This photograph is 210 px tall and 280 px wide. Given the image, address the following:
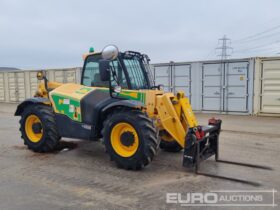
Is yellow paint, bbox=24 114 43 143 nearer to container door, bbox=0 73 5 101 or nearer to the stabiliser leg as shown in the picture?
the stabiliser leg

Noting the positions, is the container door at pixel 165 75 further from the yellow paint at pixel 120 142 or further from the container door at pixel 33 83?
the container door at pixel 33 83

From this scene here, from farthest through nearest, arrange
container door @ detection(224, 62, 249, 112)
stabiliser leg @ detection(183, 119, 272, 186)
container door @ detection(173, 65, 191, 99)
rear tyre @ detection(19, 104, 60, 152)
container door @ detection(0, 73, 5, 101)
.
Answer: container door @ detection(0, 73, 5, 101) → container door @ detection(173, 65, 191, 99) → container door @ detection(224, 62, 249, 112) → rear tyre @ detection(19, 104, 60, 152) → stabiliser leg @ detection(183, 119, 272, 186)

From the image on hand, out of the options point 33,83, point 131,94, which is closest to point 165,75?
point 131,94

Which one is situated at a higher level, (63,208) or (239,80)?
(239,80)

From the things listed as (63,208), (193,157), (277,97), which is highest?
(277,97)

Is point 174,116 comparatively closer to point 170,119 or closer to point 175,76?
point 170,119

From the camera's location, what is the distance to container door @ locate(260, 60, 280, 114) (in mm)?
10703

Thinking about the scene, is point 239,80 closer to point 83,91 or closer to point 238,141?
point 238,141

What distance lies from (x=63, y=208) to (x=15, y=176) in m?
1.64

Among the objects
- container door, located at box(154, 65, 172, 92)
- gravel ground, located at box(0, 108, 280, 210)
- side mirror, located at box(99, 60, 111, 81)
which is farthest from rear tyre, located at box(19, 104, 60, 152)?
container door, located at box(154, 65, 172, 92)

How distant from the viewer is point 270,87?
10867 millimetres

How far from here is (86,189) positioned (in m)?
4.07

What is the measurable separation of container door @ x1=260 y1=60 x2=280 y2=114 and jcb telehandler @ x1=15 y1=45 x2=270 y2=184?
6.75m

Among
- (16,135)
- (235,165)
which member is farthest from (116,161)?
(16,135)
